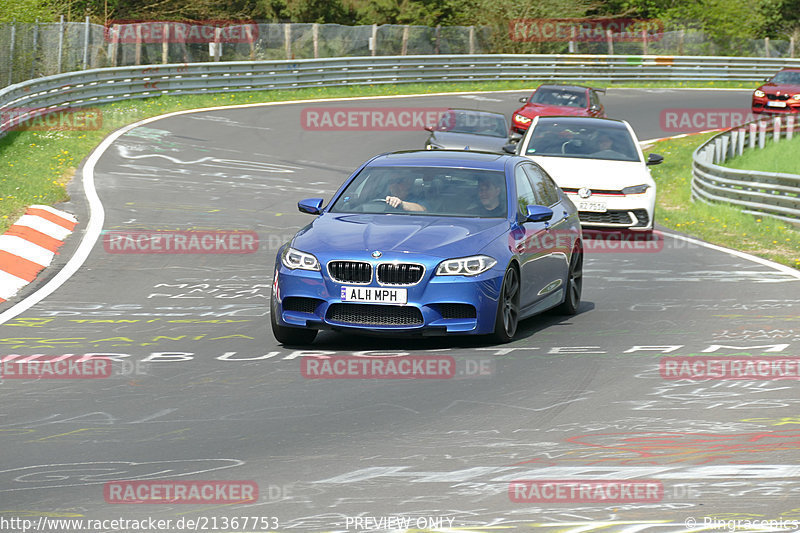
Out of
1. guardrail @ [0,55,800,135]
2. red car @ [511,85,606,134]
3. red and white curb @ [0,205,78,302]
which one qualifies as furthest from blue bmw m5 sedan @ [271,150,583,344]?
red car @ [511,85,606,134]

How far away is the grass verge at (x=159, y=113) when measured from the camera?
60.2 feet

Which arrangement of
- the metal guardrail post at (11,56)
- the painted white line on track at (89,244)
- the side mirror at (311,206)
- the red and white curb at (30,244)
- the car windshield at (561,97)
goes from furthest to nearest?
the car windshield at (561,97), the metal guardrail post at (11,56), the red and white curb at (30,244), the painted white line on track at (89,244), the side mirror at (311,206)

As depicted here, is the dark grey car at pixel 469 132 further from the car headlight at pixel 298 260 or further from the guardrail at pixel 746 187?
the car headlight at pixel 298 260

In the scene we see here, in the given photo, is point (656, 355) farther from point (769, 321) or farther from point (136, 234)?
point (136, 234)

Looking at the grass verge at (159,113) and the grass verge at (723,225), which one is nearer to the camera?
the grass verge at (723,225)

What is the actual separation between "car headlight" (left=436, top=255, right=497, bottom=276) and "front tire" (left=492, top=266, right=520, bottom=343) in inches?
8.9

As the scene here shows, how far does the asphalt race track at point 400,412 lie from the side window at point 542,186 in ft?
3.54

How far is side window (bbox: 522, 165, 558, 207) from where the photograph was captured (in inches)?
468

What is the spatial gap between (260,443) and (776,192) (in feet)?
56.0

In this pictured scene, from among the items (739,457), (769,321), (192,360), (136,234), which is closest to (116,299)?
(192,360)

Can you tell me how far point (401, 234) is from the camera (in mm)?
10102

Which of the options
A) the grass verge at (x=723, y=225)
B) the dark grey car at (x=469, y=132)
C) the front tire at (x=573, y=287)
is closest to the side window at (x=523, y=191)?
the front tire at (x=573, y=287)

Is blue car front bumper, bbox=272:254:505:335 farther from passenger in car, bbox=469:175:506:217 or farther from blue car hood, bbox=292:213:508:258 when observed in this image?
passenger in car, bbox=469:175:506:217

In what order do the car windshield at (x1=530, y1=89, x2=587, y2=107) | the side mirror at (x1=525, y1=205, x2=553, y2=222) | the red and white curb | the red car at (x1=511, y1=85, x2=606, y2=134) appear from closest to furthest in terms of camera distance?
the side mirror at (x1=525, y1=205, x2=553, y2=222)
the red and white curb
the red car at (x1=511, y1=85, x2=606, y2=134)
the car windshield at (x1=530, y1=89, x2=587, y2=107)
